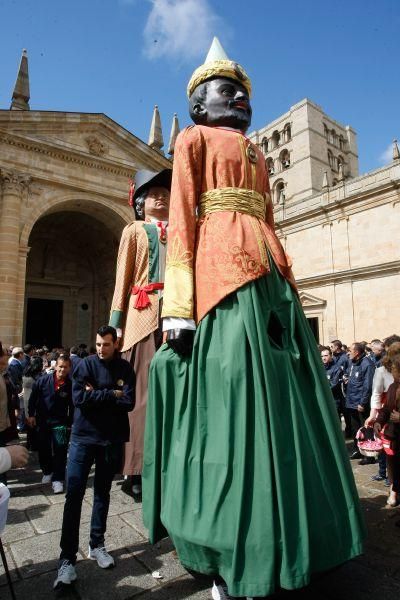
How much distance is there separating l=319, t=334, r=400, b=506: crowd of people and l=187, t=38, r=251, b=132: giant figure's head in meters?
2.88

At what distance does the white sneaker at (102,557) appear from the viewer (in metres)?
2.22

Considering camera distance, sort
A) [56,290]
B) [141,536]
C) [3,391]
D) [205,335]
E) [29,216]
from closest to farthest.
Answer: [205,335]
[141,536]
[3,391]
[29,216]
[56,290]

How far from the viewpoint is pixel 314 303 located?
2073 centimetres

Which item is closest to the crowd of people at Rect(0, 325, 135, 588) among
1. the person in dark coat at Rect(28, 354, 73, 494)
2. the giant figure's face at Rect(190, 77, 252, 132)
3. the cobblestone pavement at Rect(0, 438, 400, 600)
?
the cobblestone pavement at Rect(0, 438, 400, 600)

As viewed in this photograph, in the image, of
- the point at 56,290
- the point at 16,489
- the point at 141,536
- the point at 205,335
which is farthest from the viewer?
the point at 56,290

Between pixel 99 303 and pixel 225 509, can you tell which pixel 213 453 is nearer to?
pixel 225 509

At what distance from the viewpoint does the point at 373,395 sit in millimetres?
4652

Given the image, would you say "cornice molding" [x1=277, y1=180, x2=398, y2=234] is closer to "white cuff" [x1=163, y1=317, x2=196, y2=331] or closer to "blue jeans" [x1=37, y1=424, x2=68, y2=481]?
"blue jeans" [x1=37, y1=424, x2=68, y2=481]

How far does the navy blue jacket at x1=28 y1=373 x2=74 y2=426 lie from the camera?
4672mm

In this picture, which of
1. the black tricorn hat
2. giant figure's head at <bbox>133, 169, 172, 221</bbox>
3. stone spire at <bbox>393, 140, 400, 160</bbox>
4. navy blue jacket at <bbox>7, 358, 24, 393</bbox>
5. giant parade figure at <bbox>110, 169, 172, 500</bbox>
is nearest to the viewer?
giant parade figure at <bbox>110, 169, 172, 500</bbox>

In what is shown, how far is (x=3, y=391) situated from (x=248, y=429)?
2938 millimetres

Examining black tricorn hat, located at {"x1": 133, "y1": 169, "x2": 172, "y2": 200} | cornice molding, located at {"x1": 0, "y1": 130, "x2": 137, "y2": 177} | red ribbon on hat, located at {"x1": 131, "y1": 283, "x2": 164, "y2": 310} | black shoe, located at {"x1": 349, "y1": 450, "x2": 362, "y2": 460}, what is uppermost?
cornice molding, located at {"x1": 0, "y1": 130, "x2": 137, "y2": 177}

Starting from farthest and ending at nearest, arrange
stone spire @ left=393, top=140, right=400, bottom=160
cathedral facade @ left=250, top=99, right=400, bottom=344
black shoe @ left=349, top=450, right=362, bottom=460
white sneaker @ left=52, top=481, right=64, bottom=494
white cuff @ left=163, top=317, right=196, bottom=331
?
stone spire @ left=393, top=140, right=400, bottom=160, cathedral facade @ left=250, top=99, right=400, bottom=344, black shoe @ left=349, top=450, right=362, bottom=460, white sneaker @ left=52, top=481, right=64, bottom=494, white cuff @ left=163, top=317, right=196, bottom=331

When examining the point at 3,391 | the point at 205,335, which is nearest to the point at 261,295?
the point at 205,335
